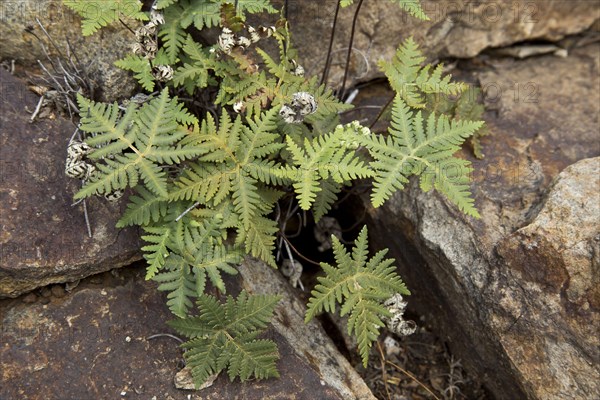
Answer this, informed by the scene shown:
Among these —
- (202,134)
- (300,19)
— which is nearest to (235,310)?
(202,134)

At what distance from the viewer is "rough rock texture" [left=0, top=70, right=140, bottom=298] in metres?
3.29

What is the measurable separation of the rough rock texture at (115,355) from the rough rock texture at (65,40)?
1.28 metres

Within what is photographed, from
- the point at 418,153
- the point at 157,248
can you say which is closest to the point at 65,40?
the point at 157,248

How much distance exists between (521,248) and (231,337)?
1762 millimetres

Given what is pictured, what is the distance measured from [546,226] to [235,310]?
1858 millimetres

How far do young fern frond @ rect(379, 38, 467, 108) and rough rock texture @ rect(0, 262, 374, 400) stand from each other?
164cm

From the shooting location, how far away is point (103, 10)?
11.6 ft

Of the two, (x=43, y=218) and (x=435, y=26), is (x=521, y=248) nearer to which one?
(x=435, y=26)

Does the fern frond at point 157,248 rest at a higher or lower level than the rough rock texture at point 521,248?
lower

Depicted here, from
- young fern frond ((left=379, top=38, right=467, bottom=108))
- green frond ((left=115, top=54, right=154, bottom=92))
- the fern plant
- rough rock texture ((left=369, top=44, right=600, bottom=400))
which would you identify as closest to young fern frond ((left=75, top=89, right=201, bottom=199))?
the fern plant

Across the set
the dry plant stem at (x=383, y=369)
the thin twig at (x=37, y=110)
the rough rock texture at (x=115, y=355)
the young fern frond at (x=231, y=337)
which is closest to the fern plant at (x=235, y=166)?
the young fern frond at (x=231, y=337)

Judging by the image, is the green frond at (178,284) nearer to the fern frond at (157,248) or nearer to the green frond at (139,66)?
the fern frond at (157,248)

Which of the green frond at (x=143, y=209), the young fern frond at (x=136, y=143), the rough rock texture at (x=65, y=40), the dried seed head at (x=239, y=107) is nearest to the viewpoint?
the young fern frond at (x=136, y=143)

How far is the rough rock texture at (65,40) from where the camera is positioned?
3771mm
